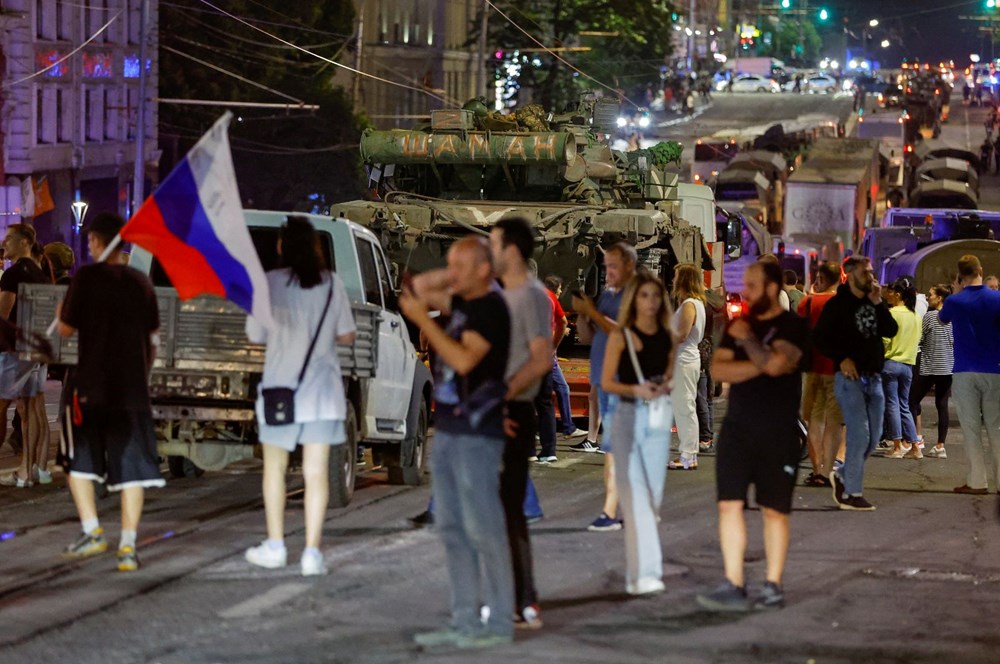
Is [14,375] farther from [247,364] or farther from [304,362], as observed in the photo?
[304,362]

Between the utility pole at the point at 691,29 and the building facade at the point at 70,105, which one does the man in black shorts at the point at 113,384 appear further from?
the utility pole at the point at 691,29

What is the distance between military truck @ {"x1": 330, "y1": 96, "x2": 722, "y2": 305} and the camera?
1941cm

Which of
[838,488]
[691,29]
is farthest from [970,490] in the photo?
[691,29]

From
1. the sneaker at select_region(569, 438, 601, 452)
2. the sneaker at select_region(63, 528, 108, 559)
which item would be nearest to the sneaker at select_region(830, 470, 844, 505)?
the sneaker at select_region(569, 438, 601, 452)

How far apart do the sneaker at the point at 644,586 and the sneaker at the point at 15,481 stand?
18.2 ft

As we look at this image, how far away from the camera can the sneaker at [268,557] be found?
995 centimetres

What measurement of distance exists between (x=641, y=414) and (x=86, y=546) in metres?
3.14

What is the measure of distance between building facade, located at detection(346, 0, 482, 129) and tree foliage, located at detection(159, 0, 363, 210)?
9.49 meters

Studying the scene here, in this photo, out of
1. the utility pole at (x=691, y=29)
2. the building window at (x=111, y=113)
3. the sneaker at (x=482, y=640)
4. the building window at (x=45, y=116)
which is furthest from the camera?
the utility pole at (x=691, y=29)

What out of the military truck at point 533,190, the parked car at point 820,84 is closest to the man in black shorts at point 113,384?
the military truck at point 533,190

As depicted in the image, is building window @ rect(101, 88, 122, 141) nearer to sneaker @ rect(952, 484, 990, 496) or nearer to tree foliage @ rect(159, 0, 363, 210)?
tree foliage @ rect(159, 0, 363, 210)

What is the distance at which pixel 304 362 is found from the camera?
9.63m

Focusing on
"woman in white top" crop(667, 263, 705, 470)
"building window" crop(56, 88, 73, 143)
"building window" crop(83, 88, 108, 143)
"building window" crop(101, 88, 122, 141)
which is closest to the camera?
"woman in white top" crop(667, 263, 705, 470)

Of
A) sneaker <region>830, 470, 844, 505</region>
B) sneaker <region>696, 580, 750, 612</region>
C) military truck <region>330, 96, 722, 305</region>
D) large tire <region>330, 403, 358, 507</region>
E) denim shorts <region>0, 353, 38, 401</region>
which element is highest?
military truck <region>330, 96, 722, 305</region>
